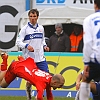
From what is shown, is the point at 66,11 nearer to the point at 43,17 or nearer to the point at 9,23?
the point at 43,17

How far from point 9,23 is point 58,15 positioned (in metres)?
4.14

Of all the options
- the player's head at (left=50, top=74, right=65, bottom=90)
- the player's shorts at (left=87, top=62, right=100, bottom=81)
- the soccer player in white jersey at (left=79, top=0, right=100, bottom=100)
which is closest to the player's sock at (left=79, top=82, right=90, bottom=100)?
the player's shorts at (left=87, top=62, right=100, bottom=81)

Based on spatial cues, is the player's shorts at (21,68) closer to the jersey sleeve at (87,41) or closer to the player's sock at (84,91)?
the player's sock at (84,91)

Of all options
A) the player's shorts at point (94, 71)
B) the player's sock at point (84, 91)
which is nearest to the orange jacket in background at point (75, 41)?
the player's sock at point (84, 91)

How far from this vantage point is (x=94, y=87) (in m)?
10.6

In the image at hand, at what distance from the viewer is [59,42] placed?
18.4 meters

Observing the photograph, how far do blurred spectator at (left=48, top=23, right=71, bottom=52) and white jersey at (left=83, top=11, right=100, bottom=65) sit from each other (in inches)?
333

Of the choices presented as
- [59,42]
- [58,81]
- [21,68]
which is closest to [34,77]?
[21,68]

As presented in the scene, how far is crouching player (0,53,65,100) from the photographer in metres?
11.8

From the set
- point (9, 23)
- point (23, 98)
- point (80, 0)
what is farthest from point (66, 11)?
point (23, 98)

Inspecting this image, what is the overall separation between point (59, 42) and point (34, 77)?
621 centimetres

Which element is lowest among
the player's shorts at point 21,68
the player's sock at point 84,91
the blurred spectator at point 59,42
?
the player's sock at point 84,91

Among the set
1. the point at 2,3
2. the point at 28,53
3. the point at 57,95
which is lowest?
Answer: the point at 57,95

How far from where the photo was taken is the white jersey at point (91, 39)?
31.8ft
